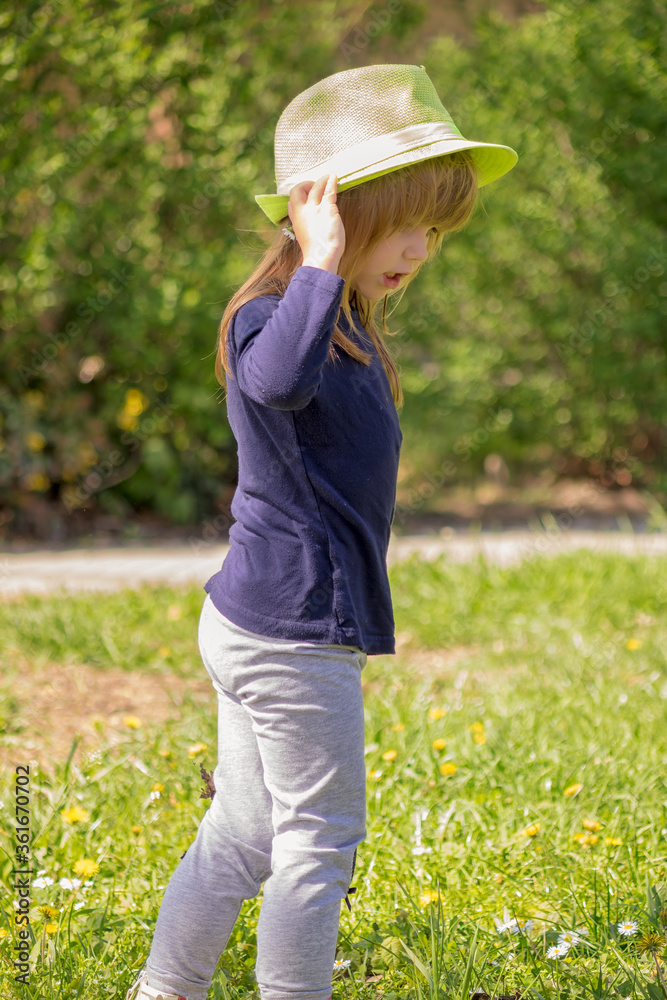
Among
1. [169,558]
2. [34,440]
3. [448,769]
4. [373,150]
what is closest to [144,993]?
[448,769]

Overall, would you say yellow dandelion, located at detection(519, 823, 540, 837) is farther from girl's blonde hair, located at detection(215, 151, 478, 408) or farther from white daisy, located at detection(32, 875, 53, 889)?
girl's blonde hair, located at detection(215, 151, 478, 408)

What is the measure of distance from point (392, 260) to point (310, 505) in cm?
39

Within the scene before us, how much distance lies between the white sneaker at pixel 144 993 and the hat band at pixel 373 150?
4.02 feet

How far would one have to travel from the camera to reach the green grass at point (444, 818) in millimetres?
1688

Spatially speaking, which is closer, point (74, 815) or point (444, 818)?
point (74, 815)

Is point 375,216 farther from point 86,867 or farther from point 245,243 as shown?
point 245,243

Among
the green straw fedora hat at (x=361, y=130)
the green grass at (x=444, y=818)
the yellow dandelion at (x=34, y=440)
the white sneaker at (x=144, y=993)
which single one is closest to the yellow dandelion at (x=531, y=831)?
the green grass at (x=444, y=818)

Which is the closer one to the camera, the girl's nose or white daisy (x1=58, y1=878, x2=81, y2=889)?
the girl's nose

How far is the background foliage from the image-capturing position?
5426 mm

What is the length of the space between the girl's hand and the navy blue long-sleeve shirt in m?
0.08

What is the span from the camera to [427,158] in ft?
4.71

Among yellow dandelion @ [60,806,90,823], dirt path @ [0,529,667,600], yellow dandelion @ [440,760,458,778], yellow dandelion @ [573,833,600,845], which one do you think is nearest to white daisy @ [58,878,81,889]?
yellow dandelion @ [60,806,90,823]

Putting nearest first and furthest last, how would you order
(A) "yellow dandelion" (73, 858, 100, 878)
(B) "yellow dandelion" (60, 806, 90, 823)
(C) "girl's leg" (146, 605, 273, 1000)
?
(C) "girl's leg" (146, 605, 273, 1000), (A) "yellow dandelion" (73, 858, 100, 878), (B) "yellow dandelion" (60, 806, 90, 823)

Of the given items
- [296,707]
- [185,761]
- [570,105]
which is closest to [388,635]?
[296,707]
